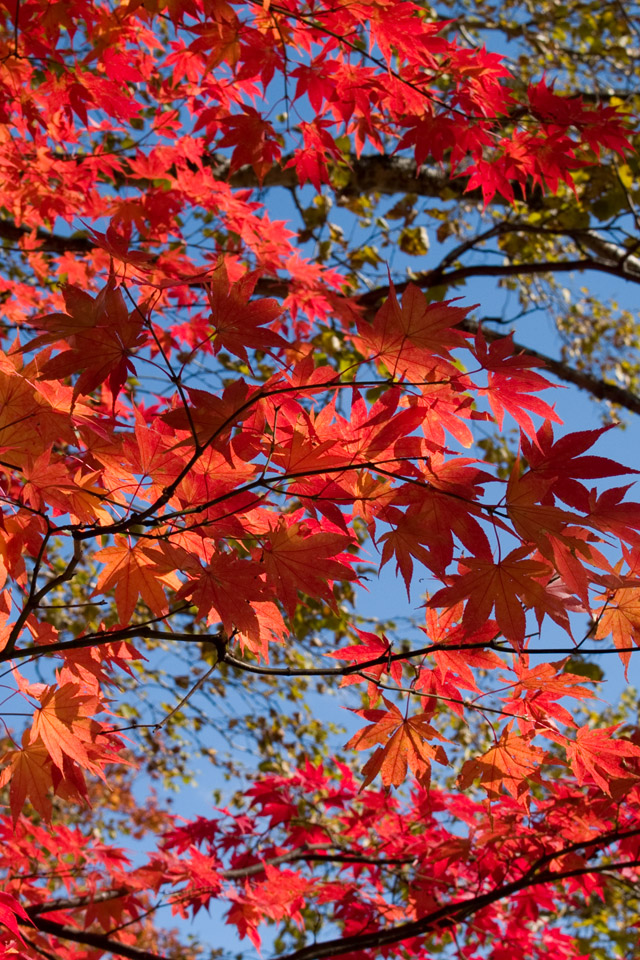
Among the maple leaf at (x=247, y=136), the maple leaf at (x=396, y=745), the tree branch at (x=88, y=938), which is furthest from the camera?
the maple leaf at (x=247, y=136)

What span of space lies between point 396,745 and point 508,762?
0.84ft

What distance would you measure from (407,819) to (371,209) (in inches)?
168

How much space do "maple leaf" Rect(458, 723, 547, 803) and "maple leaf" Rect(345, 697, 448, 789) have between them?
0.09 meters

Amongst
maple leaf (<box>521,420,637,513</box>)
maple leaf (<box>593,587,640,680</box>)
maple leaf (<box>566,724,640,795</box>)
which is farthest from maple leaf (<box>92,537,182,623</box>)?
maple leaf (<box>566,724,640,795</box>)

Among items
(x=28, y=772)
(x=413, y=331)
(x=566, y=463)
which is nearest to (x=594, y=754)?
(x=566, y=463)

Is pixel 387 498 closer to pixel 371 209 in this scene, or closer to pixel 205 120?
pixel 205 120

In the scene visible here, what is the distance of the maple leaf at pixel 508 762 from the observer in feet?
4.88

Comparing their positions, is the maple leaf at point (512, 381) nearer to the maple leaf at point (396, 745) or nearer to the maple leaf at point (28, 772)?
the maple leaf at point (396, 745)

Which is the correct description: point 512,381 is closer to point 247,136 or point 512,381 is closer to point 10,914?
point 10,914

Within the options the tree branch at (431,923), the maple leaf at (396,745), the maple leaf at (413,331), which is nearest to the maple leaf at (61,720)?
the maple leaf at (396,745)

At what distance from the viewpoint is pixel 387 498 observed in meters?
1.22

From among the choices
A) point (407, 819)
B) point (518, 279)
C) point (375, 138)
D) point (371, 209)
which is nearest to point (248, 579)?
point (375, 138)

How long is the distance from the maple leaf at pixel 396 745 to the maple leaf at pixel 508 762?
92 millimetres

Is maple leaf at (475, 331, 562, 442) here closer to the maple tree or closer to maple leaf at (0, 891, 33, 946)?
the maple tree
